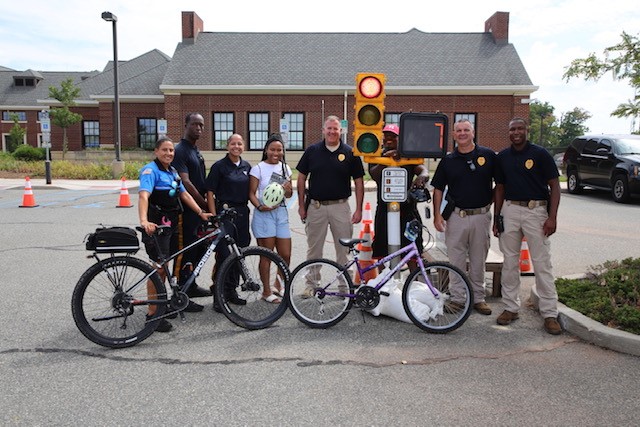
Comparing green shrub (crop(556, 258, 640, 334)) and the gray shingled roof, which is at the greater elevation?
the gray shingled roof

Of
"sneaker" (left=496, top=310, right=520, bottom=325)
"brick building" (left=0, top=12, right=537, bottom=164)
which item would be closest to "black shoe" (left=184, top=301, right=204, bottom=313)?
"sneaker" (left=496, top=310, right=520, bottom=325)

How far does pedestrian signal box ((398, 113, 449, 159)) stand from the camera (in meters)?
5.29

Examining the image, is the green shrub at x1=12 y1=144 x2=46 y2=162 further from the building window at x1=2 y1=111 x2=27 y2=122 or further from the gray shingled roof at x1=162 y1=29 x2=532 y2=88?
the building window at x1=2 y1=111 x2=27 y2=122

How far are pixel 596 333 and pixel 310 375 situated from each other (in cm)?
249

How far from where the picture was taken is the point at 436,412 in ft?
11.6

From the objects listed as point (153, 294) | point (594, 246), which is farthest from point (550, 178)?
point (594, 246)

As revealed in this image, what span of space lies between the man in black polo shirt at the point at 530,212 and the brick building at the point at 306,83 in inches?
981

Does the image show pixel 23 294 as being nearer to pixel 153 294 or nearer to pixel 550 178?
pixel 153 294

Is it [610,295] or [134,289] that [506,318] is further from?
[134,289]

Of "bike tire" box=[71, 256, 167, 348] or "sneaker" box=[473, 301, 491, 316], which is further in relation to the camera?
"sneaker" box=[473, 301, 491, 316]

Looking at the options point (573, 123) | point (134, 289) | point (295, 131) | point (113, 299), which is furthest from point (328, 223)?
point (573, 123)

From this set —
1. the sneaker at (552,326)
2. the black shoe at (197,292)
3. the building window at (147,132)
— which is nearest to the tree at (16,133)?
the building window at (147,132)

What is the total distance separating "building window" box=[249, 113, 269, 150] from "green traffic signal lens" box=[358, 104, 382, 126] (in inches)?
1051

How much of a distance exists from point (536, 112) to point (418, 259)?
8334cm
